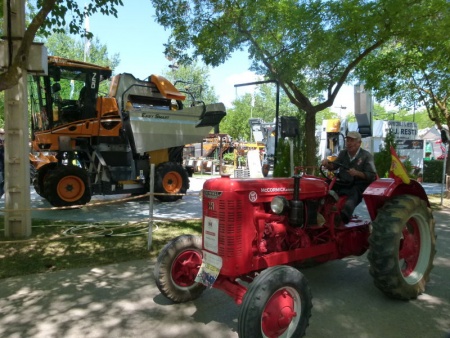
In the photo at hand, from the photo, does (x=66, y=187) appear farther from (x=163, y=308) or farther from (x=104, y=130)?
(x=163, y=308)

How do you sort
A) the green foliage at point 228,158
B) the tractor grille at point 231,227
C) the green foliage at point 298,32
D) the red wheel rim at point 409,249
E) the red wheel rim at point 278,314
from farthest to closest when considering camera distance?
the green foliage at point 228,158 → the green foliage at point 298,32 → the red wheel rim at point 409,249 → the tractor grille at point 231,227 → the red wheel rim at point 278,314

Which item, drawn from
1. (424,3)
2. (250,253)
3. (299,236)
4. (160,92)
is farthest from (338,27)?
(250,253)

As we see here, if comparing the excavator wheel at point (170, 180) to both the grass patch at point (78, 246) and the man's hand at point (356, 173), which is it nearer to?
the grass patch at point (78, 246)

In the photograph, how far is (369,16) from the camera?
7992 millimetres

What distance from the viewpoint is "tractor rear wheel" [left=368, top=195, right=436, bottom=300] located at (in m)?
3.76

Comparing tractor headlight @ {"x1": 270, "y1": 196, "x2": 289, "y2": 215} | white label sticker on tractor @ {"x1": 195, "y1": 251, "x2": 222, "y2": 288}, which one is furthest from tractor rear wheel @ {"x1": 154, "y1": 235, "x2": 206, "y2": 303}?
tractor headlight @ {"x1": 270, "y1": 196, "x2": 289, "y2": 215}

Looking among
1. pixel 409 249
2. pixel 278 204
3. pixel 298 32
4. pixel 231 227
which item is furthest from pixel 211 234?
pixel 298 32

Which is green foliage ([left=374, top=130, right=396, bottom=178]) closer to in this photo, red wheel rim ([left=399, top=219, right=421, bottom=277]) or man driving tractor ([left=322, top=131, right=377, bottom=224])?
man driving tractor ([left=322, top=131, right=377, bottom=224])

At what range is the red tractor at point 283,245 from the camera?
2975mm

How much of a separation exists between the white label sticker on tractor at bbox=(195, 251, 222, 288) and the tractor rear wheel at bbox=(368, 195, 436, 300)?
156 cm

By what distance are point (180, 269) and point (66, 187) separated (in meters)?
6.23

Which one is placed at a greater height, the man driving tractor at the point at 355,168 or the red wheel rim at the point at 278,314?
the man driving tractor at the point at 355,168

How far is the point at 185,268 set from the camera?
383 cm

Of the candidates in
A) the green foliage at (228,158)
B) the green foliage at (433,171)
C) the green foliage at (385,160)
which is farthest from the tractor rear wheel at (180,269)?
the green foliage at (433,171)
